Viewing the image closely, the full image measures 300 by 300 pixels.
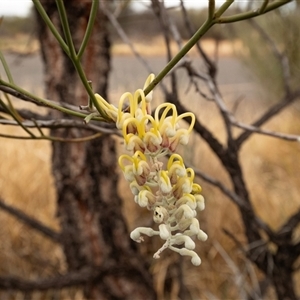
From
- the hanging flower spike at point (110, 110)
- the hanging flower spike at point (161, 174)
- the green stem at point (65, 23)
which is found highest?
the green stem at point (65, 23)

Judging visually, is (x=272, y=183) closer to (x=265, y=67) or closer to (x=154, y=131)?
(x=265, y=67)

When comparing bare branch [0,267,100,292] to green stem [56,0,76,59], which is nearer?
green stem [56,0,76,59]

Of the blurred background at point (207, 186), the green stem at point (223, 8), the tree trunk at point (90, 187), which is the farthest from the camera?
the blurred background at point (207, 186)

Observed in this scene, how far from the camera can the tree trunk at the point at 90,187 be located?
2.80ft

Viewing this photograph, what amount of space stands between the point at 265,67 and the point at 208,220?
123cm

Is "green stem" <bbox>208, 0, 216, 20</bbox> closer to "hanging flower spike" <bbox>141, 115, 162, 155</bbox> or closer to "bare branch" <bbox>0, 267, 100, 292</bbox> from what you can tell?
"hanging flower spike" <bbox>141, 115, 162, 155</bbox>

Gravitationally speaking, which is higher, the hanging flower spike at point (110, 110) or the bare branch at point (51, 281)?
the hanging flower spike at point (110, 110)

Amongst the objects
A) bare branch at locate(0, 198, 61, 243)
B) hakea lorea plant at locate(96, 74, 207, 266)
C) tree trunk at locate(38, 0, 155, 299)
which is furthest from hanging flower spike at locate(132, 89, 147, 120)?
bare branch at locate(0, 198, 61, 243)

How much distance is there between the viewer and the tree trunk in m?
0.85

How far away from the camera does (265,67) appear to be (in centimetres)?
245

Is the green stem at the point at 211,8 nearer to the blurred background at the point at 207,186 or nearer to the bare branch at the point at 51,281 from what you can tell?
the blurred background at the point at 207,186

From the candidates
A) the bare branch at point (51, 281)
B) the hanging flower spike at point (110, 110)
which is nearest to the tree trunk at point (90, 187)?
the bare branch at point (51, 281)

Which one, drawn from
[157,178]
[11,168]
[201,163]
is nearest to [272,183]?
[201,163]

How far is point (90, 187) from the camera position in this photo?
91cm
